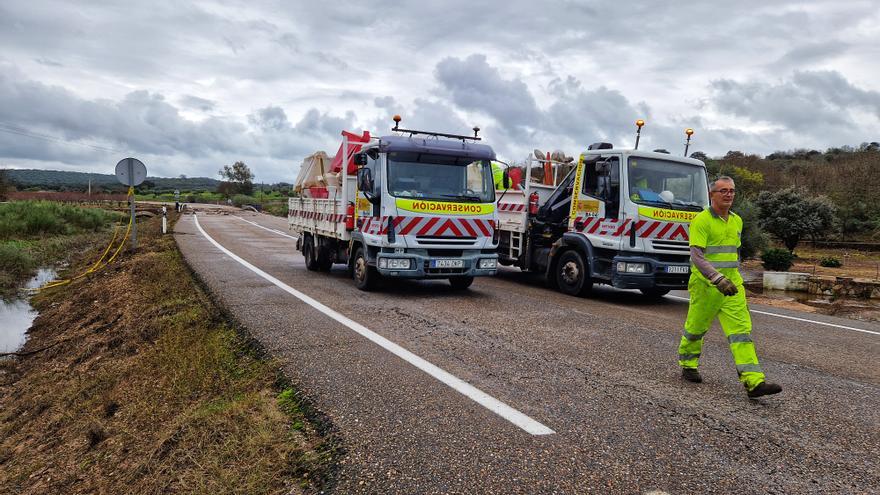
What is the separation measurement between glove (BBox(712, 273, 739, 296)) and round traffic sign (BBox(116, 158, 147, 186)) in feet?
51.4

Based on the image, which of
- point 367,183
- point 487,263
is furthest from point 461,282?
point 367,183

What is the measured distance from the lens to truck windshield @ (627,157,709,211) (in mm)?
9234

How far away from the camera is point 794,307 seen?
1108cm

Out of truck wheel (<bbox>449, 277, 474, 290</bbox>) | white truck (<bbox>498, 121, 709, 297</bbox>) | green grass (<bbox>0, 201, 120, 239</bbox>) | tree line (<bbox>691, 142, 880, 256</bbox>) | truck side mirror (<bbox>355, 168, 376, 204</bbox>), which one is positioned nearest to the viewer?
white truck (<bbox>498, 121, 709, 297</bbox>)

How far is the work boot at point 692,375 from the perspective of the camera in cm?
496

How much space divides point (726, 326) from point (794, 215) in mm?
26464

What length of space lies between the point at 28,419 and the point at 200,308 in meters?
2.30

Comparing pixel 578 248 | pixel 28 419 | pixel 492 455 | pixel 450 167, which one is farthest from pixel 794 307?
pixel 28 419

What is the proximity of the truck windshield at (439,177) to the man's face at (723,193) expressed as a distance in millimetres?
4893

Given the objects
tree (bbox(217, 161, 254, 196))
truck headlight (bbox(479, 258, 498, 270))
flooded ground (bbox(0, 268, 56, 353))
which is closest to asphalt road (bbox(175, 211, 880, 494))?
truck headlight (bbox(479, 258, 498, 270))

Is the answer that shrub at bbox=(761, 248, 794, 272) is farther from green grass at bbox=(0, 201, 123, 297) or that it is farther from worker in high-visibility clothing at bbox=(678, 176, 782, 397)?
green grass at bbox=(0, 201, 123, 297)

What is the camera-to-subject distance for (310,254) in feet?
41.4

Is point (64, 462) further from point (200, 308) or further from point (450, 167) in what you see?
point (450, 167)

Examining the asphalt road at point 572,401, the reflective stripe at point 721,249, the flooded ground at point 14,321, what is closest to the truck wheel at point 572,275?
the asphalt road at point 572,401
